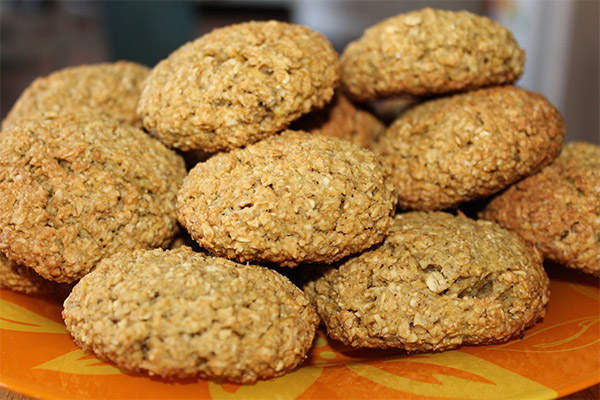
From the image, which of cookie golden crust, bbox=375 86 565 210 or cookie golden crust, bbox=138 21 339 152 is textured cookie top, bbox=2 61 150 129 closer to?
cookie golden crust, bbox=138 21 339 152

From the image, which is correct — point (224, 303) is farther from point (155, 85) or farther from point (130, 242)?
point (155, 85)

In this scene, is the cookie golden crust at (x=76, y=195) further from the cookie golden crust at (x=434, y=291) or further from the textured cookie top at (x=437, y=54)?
the textured cookie top at (x=437, y=54)

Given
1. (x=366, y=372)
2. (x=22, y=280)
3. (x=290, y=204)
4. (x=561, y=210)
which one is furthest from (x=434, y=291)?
(x=22, y=280)

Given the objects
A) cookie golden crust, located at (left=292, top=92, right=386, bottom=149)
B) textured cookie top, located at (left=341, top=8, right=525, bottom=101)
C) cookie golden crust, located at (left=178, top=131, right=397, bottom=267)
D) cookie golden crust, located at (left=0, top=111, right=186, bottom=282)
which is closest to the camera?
cookie golden crust, located at (left=178, top=131, right=397, bottom=267)

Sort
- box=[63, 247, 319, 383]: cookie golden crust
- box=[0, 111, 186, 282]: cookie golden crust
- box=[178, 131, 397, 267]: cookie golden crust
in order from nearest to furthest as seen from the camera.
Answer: box=[63, 247, 319, 383]: cookie golden crust, box=[178, 131, 397, 267]: cookie golden crust, box=[0, 111, 186, 282]: cookie golden crust

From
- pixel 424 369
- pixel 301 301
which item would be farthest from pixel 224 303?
pixel 424 369

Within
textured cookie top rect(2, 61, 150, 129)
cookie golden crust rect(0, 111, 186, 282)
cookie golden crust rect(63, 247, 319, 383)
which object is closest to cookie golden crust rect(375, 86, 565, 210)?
cookie golden crust rect(63, 247, 319, 383)
